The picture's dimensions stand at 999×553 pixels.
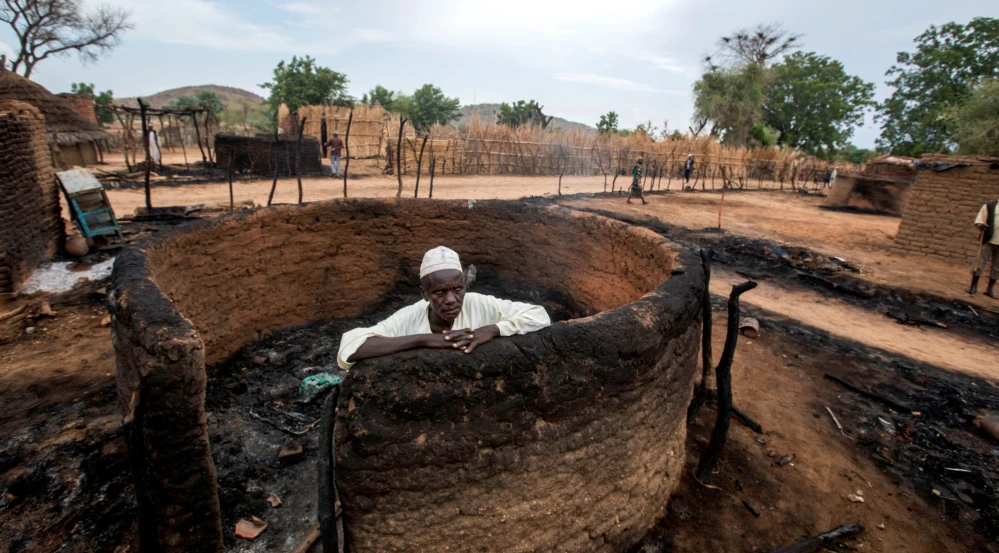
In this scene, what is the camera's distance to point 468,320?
9.48 ft

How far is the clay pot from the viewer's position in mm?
7141

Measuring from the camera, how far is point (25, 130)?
652 centimetres

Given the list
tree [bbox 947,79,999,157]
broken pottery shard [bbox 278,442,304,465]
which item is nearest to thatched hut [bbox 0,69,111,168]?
broken pottery shard [bbox 278,442,304,465]

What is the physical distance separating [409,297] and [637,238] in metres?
3.33

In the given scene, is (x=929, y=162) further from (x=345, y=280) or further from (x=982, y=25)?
(x=982, y=25)

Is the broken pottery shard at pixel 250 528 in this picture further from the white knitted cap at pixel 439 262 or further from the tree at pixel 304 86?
the tree at pixel 304 86

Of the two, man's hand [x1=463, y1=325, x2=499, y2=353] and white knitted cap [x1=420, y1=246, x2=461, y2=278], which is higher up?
white knitted cap [x1=420, y1=246, x2=461, y2=278]

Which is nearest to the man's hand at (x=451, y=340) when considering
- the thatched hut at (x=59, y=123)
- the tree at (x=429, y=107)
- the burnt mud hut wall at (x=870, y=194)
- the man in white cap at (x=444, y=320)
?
the man in white cap at (x=444, y=320)

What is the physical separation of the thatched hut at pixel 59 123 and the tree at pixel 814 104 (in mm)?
41870

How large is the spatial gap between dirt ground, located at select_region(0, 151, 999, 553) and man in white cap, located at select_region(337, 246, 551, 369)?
1554mm

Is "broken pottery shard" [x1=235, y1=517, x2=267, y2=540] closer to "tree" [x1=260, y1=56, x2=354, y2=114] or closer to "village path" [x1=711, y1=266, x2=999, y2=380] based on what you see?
"village path" [x1=711, y1=266, x2=999, y2=380]

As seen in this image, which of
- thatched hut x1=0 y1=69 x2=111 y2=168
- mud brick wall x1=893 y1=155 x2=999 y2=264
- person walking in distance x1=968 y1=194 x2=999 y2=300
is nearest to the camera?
person walking in distance x1=968 y1=194 x2=999 y2=300

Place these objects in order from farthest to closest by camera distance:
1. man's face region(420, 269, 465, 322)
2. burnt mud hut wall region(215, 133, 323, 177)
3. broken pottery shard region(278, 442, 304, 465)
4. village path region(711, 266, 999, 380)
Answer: burnt mud hut wall region(215, 133, 323, 177)
village path region(711, 266, 999, 380)
broken pottery shard region(278, 442, 304, 465)
man's face region(420, 269, 465, 322)

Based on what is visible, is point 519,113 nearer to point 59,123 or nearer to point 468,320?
point 59,123
